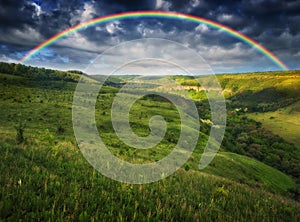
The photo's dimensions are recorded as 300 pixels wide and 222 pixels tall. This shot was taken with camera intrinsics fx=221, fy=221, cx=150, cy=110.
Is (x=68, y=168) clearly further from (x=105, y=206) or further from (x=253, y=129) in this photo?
(x=253, y=129)

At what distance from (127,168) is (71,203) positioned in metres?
5.38

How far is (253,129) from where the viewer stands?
128 m

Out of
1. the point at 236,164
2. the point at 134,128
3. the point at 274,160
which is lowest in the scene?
the point at 274,160

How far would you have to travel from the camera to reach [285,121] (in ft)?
500

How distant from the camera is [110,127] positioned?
3869 centimetres

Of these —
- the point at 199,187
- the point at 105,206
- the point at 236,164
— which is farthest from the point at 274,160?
the point at 105,206

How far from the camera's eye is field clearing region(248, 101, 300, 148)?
401 feet

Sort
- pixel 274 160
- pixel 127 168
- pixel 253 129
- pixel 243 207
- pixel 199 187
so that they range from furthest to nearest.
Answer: pixel 253 129, pixel 274 160, pixel 127 168, pixel 199 187, pixel 243 207

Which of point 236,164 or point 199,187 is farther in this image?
point 236,164

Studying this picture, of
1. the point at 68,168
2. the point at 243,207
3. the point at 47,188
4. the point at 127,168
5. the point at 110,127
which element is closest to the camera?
the point at 47,188

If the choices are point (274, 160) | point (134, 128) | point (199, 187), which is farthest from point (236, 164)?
point (274, 160)

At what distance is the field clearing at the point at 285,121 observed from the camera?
122 meters

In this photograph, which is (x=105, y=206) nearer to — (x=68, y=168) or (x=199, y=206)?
(x=199, y=206)

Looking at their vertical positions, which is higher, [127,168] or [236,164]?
[127,168]
